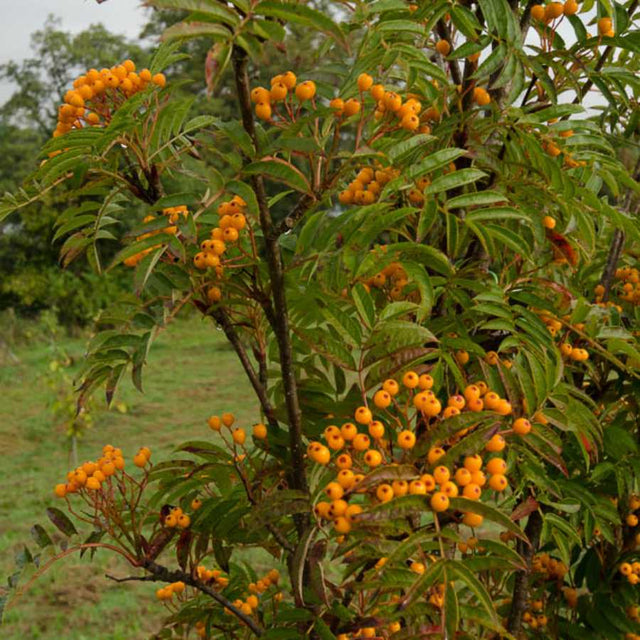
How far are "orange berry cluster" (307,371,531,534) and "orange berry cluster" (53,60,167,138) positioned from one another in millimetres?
588

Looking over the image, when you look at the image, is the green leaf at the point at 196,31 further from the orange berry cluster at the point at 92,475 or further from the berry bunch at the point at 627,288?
the berry bunch at the point at 627,288

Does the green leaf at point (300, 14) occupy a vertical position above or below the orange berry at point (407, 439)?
above

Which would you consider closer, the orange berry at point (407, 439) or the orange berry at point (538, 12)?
the orange berry at point (407, 439)

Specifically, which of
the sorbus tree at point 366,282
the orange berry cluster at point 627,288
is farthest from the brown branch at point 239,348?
the orange berry cluster at point 627,288

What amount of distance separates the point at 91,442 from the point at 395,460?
6.00 metres

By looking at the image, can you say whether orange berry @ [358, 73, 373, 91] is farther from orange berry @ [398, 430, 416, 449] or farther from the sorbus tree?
orange berry @ [398, 430, 416, 449]

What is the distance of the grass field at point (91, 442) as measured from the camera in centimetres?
365

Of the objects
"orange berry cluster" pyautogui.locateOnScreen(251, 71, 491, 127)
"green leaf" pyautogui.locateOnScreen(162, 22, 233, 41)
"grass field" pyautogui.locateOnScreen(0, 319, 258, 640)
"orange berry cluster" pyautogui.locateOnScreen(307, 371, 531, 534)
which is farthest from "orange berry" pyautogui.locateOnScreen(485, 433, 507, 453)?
"grass field" pyautogui.locateOnScreen(0, 319, 258, 640)

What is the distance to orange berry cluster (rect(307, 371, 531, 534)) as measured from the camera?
810 mm

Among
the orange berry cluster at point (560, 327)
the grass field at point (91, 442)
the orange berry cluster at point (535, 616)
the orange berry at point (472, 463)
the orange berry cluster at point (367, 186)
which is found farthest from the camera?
the grass field at point (91, 442)

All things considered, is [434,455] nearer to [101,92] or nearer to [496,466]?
[496,466]

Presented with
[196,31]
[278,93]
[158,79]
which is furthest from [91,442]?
[196,31]

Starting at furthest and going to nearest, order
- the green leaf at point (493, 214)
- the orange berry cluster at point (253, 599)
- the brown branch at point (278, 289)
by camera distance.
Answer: the orange berry cluster at point (253, 599) → the green leaf at point (493, 214) → the brown branch at point (278, 289)

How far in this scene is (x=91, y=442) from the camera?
21.2 ft
